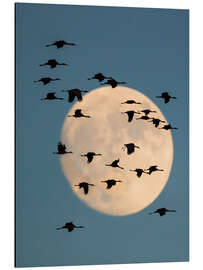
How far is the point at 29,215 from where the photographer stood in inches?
222

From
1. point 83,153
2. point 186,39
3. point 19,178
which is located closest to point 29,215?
point 19,178

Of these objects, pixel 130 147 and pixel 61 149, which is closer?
pixel 61 149

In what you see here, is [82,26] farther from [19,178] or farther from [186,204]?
[186,204]

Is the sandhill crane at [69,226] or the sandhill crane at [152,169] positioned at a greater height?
→ the sandhill crane at [152,169]

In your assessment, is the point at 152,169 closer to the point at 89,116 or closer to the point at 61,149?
the point at 89,116

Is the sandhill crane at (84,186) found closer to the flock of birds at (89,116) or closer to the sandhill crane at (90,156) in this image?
the flock of birds at (89,116)

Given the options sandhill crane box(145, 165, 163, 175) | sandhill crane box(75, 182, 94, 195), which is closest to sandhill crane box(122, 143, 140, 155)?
sandhill crane box(145, 165, 163, 175)

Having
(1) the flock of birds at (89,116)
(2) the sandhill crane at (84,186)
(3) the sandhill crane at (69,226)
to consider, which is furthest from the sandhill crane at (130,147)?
(3) the sandhill crane at (69,226)

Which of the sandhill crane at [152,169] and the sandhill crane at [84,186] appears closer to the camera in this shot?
the sandhill crane at [84,186]

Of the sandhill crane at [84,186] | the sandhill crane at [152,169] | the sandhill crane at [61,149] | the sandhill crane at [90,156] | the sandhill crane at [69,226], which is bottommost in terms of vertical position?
the sandhill crane at [69,226]

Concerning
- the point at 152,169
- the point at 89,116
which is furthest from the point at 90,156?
the point at 152,169

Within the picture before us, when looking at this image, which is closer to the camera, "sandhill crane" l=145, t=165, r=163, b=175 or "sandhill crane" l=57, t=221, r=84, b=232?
"sandhill crane" l=57, t=221, r=84, b=232

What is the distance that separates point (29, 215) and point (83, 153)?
2.86 ft

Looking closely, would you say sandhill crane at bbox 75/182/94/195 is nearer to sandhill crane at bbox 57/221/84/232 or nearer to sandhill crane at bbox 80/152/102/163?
sandhill crane at bbox 80/152/102/163
